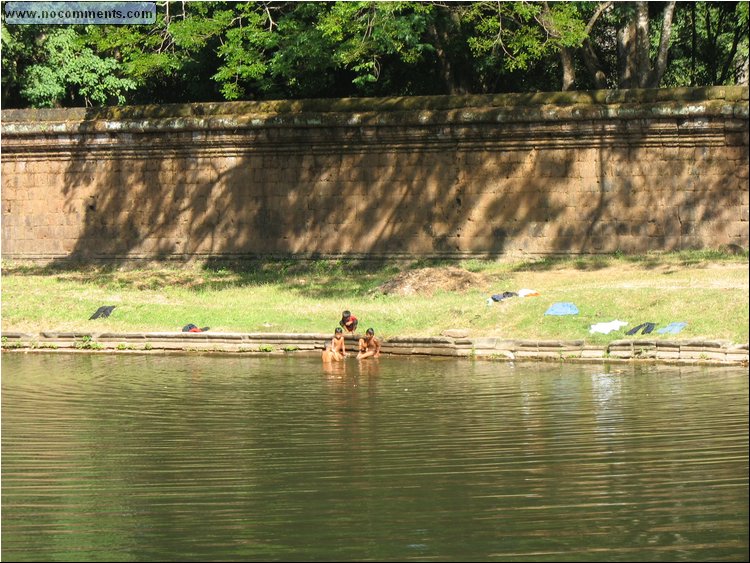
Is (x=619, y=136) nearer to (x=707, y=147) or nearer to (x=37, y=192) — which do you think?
(x=707, y=147)

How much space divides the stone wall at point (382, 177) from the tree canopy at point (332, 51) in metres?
1.07

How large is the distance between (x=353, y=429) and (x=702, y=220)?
10.6 m

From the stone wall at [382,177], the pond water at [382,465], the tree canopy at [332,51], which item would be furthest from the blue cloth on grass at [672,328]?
the tree canopy at [332,51]

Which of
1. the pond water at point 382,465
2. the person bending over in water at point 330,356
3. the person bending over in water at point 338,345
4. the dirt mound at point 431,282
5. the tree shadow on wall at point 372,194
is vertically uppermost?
the tree shadow on wall at point 372,194

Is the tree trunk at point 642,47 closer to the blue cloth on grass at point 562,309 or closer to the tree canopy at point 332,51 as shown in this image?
the tree canopy at point 332,51

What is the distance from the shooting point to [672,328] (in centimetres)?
1573

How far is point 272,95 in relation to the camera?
24750mm

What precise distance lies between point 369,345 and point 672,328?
154 inches

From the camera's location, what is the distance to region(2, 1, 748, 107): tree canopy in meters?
21.3

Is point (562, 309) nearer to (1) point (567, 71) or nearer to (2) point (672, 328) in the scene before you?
(2) point (672, 328)

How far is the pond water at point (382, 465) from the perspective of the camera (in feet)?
24.3

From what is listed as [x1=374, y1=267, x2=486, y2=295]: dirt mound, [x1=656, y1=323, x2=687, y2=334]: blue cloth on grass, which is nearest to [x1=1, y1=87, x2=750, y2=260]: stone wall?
[x1=374, y1=267, x2=486, y2=295]: dirt mound

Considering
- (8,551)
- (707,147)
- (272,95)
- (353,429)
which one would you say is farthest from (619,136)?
(8,551)

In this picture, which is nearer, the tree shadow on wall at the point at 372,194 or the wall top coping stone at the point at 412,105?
the wall top coping stone at the point at 412,105
